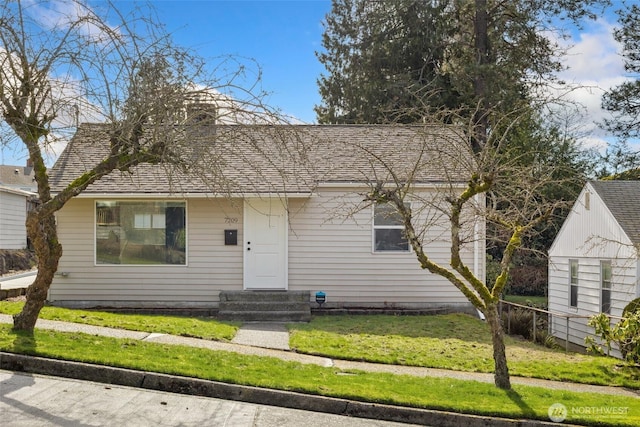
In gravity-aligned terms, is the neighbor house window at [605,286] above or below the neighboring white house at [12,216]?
below

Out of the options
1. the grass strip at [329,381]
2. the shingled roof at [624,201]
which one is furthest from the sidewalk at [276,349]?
the shingled roof at [624,201]

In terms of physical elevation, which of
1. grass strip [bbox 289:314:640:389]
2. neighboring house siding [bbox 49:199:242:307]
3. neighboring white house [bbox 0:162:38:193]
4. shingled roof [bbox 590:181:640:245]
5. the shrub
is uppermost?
neighboring white house [bbox 0:162:38:193]

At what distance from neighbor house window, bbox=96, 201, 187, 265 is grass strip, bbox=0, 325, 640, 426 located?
5.51 meters

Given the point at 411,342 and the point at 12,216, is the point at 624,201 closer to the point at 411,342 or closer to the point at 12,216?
the point at 411,342

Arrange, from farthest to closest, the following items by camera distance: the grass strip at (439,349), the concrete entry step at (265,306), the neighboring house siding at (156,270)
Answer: the neighboring house siding at (156,270) → the concrete entry step at (265,306) → the grass strip at (439,349)

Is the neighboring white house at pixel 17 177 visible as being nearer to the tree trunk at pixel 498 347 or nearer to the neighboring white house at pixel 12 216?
the neighboring white house at pixel 12 216

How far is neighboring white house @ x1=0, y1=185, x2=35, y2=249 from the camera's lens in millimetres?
25938

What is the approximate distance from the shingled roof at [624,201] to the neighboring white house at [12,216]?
72.6 ft

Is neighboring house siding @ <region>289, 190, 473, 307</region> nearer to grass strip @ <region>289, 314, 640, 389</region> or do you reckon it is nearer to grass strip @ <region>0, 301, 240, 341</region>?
Result: grass strip @ <region>289, 314, 640, 389</region>

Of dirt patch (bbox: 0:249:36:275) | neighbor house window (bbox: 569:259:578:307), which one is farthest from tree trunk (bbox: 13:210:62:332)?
dirt patch (bbox: 0:249:36:275)

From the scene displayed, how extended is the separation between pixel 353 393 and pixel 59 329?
5532 mm

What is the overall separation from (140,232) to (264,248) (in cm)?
291

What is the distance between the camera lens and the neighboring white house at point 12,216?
1021 inches

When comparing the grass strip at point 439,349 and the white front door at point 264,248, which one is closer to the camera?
the grass strip at point 439,349
